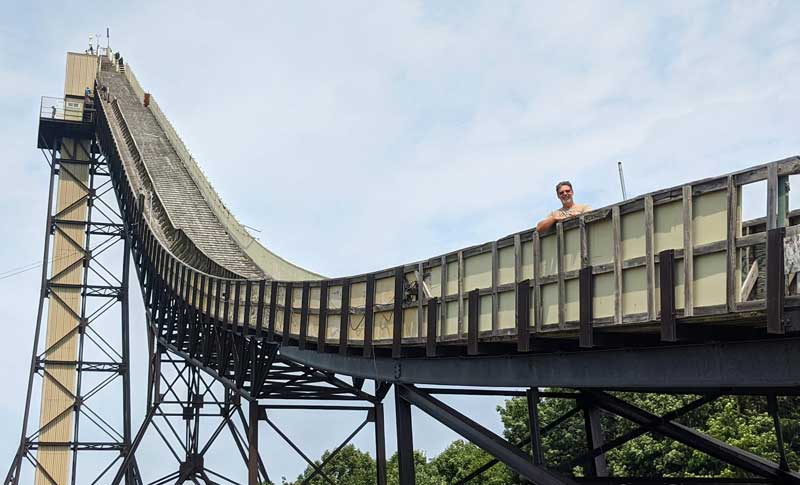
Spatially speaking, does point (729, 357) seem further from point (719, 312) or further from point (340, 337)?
point (340, 337)

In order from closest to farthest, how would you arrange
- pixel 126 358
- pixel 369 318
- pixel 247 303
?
1. pixel 369 318
2. pixel 247 303
3. pixel 126 358

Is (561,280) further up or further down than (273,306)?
further up

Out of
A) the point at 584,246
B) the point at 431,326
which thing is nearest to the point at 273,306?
the point at 431,326

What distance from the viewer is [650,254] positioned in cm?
1162

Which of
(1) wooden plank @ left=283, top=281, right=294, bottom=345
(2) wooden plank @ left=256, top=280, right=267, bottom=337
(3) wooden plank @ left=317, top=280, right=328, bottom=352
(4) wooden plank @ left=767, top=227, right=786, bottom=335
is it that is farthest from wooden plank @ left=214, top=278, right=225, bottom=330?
(4) wooden plank @ left=767, top=227, right=786, bottom=335

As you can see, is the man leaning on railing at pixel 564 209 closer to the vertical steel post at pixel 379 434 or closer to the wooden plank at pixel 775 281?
the wooden plank at pixel 775 281

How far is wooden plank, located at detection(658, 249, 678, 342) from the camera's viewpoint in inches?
434

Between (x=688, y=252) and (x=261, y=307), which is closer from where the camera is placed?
(x=688, y=252)

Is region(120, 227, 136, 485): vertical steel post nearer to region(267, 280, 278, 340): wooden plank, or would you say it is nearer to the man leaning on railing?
region(267, 280, 278, 340): wooden plank

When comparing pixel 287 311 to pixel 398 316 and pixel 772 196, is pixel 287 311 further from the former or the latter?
pixel 772 196

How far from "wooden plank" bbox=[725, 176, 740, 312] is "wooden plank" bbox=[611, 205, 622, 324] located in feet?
5.43

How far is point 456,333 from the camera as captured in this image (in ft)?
51.5

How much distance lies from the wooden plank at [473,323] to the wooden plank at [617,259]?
3.14 meters

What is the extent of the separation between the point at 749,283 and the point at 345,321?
10516 millimetres
